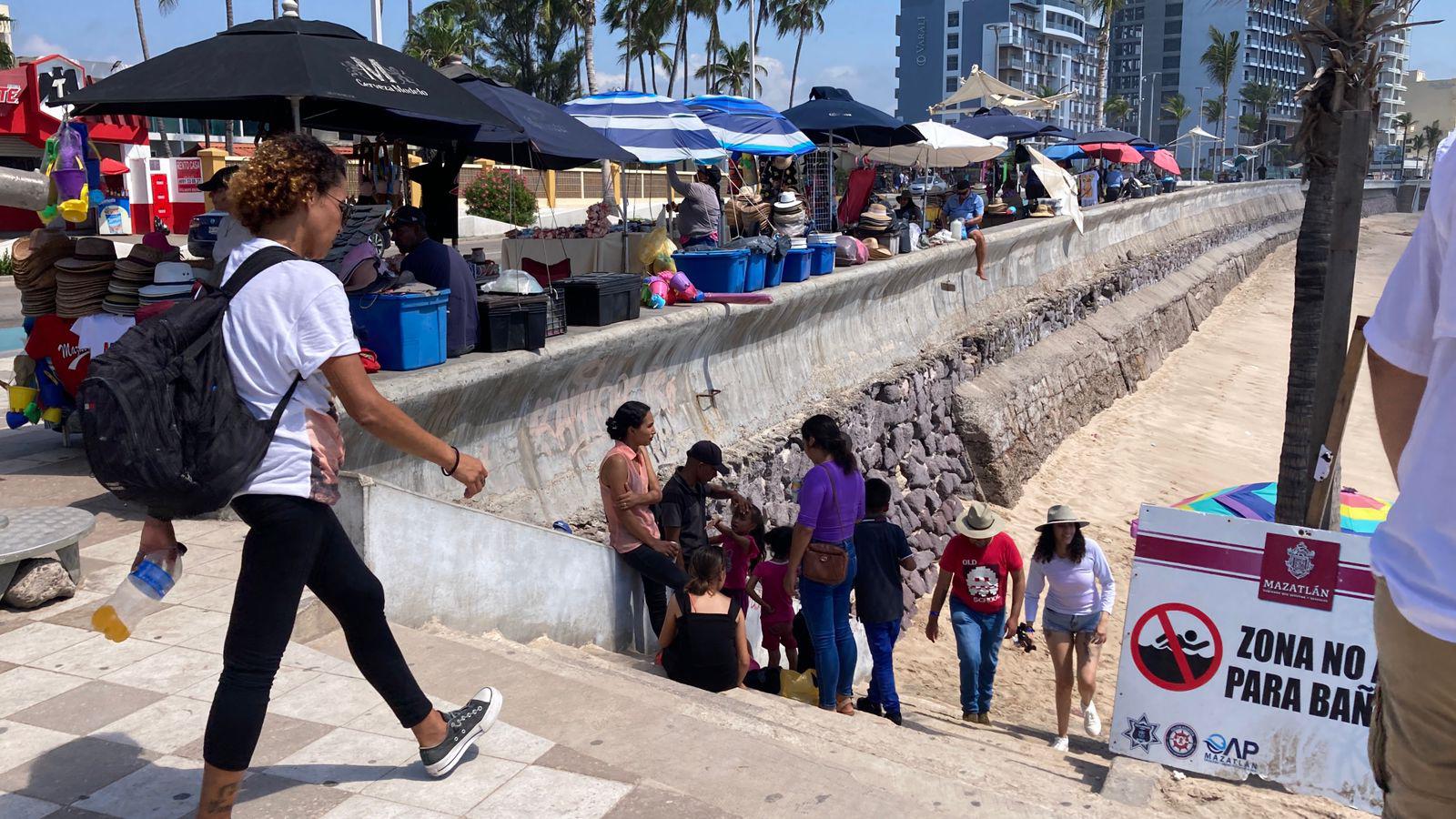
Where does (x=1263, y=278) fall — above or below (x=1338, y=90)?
below

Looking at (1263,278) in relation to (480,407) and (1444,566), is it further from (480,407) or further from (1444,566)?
(1444,566)

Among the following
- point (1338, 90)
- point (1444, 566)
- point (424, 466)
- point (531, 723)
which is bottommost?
point (531, 723)

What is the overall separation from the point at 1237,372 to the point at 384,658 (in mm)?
23908

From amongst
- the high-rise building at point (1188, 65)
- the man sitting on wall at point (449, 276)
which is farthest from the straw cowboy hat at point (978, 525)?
the high-rise building at point (1188, 65)

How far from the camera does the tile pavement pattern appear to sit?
331cm

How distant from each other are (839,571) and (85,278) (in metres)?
4.78

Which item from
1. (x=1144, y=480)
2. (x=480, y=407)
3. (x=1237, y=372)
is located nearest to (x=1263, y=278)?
(x=1237, y=372)

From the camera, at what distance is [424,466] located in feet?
20.5

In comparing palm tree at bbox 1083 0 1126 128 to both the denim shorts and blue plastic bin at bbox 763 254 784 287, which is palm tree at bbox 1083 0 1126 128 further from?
the denim shorts

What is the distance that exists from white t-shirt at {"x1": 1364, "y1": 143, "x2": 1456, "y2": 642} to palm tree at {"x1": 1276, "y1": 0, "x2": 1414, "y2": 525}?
721 cm

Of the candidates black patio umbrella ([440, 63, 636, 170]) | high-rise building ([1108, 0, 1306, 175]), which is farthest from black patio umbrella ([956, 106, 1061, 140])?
high-rise building ([1108, 0, 1306, 175])

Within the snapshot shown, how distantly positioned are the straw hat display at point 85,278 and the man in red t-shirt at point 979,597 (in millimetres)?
5360

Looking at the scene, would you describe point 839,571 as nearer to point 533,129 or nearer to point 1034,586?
point 1034,586

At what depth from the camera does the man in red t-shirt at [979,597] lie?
712cm
